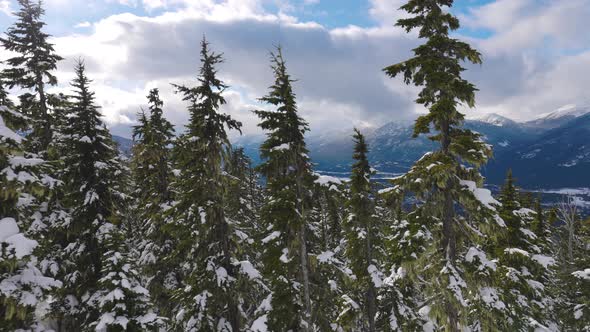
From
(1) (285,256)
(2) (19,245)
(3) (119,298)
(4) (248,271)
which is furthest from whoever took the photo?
(4) (248,271)

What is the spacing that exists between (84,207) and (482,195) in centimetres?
1724

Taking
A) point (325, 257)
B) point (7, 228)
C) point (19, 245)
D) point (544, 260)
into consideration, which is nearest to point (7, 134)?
point (7, 228)

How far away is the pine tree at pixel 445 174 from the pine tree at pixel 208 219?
831 centimetres

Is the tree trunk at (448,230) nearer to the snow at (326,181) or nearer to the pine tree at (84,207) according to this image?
the snow at (326,181)

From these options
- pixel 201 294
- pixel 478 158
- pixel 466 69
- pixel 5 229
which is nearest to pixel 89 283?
pixel 201 294

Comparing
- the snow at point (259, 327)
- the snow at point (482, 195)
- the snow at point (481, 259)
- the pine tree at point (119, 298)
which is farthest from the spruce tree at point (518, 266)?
the pine tree at point (119, 298)

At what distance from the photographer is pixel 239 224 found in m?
19.0

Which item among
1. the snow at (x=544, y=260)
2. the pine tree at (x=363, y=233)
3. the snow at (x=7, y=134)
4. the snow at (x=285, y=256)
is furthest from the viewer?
the snow at (x=544, y=260)

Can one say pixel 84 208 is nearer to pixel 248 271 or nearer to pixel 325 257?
pixel 248 271

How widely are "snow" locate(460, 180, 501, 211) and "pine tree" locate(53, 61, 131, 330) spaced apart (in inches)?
617

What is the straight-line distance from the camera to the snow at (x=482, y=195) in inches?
462

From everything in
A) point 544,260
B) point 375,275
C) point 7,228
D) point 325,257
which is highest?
point 7,228

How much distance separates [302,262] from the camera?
16.2 metres

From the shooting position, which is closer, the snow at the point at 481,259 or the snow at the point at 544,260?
the snow at the point at 481,259
